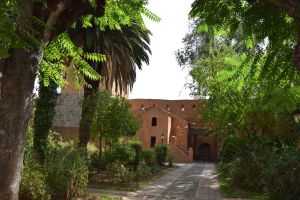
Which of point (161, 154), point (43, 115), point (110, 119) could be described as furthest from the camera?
point (161, 154)

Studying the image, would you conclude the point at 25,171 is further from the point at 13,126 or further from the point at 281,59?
the point at 281,59

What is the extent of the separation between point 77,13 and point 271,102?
8.38 ft

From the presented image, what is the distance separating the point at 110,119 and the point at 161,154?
43.5 feet

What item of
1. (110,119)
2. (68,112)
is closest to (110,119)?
(110,119)

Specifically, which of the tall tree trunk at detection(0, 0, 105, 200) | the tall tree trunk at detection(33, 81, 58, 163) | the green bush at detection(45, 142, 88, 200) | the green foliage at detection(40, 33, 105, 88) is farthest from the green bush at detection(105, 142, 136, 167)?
the tall tree trunk at detection(0, 0, 105, 200)

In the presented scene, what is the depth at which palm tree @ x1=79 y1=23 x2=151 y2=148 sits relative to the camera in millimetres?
18828

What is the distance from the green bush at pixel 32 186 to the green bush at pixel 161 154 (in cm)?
2262

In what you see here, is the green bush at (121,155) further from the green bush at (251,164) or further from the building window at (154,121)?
the building window at (154,121)

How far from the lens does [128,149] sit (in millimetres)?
21188

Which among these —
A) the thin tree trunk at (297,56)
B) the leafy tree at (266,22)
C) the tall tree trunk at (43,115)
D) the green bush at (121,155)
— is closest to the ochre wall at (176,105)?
the green bush at (121,155)

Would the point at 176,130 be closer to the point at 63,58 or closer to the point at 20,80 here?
the point at 63,58

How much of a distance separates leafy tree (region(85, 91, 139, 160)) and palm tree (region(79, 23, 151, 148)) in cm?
68

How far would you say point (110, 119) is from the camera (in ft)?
69.2

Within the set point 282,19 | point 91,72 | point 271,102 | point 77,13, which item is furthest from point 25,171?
point 282,19
